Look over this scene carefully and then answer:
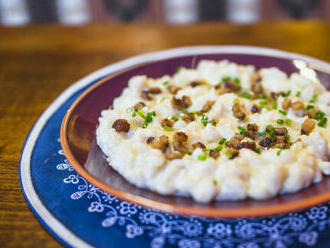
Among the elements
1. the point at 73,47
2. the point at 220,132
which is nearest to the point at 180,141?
the point at 220,132

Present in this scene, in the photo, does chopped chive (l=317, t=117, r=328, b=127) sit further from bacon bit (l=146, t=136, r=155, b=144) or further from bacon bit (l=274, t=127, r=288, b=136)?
bacon bit (l=146, t=136, r=155, b=144)

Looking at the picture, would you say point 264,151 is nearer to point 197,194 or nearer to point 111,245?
point 197,194

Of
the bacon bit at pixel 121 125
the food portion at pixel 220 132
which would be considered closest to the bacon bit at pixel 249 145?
the food portion at pixel 220 132

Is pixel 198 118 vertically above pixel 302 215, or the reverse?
pixel 198 118

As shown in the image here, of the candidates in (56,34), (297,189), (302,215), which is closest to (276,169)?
(297,189)

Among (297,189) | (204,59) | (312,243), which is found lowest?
(312,243)

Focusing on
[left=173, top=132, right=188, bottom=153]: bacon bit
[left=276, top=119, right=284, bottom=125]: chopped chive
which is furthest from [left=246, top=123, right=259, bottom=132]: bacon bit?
[left=173, top=132, right=188, bottom=153]: bacon bit
